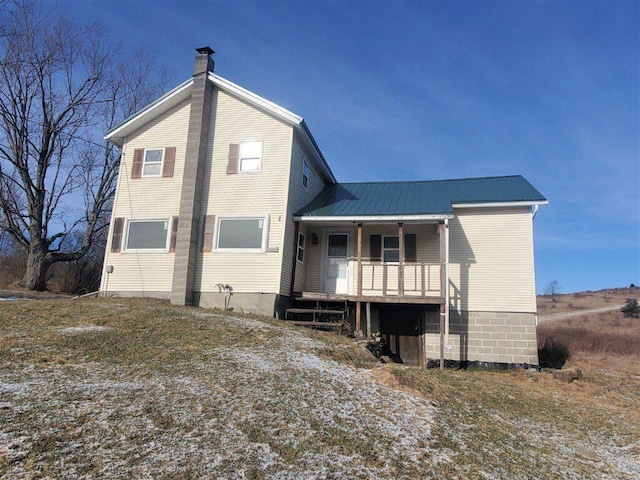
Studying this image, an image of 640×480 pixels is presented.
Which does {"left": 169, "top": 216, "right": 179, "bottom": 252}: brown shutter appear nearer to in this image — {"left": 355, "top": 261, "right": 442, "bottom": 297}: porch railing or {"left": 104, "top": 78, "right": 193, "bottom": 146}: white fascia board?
{"left": 104, "top": 78, "right": 193, "bottom": 146}: white fascia board

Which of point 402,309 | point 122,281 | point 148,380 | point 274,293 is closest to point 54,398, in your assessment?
point 148,380

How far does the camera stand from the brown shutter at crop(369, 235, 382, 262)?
15633 millimetres

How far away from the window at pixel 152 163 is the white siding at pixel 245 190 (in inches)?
80.0

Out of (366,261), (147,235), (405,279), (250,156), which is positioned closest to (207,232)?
(147,235)

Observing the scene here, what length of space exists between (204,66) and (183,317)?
972cm

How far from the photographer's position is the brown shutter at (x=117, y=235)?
15.1 meters

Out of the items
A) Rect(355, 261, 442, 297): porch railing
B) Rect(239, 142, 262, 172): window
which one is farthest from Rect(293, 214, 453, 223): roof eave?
Rect(239, 142, 262, 172): window

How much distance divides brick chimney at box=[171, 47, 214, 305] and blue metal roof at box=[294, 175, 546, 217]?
364 cm

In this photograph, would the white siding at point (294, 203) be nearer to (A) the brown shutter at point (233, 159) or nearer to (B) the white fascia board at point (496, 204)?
(A) the brown shutter at point (233, 159)

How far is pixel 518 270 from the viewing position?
46.4ft

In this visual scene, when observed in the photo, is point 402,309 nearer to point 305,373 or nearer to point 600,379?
point 600,379

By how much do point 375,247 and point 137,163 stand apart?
9474 mm

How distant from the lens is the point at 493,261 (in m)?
14.4

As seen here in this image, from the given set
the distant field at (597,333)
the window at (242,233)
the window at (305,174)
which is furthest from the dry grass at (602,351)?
the window at (242,233)
